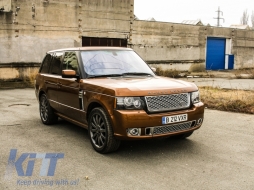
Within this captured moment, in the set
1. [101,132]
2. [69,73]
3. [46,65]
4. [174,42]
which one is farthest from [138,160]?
[174,42]

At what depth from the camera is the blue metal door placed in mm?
27345

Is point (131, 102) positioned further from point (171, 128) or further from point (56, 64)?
point (56, 64)

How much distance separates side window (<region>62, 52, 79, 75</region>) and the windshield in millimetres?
190

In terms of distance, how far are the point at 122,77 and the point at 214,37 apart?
78.5ft

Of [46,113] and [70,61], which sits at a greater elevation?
[70,61]

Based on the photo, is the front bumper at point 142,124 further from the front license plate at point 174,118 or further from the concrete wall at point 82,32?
the concrete wall at point 82,32

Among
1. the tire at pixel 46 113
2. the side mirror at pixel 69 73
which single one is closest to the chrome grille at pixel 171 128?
the side mirror at pixel 69 73

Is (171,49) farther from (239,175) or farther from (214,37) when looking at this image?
(239,175)

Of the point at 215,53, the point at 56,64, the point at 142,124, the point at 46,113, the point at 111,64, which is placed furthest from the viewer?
the point at 215,53

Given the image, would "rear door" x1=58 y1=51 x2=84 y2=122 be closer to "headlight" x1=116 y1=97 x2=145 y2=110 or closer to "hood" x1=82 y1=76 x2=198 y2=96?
"hood" x1=82 y1=76 x2=198 y2=96

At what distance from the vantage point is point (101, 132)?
5.03 meters

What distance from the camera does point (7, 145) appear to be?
5.58 metres

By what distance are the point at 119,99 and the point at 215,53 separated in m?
25.0

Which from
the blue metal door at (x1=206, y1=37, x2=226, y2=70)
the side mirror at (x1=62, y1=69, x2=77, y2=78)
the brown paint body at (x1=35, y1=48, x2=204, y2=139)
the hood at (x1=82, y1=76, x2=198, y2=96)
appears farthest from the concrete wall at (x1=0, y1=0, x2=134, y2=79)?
the hood at (x1=82, y1=76, x2=198, y2=96)
